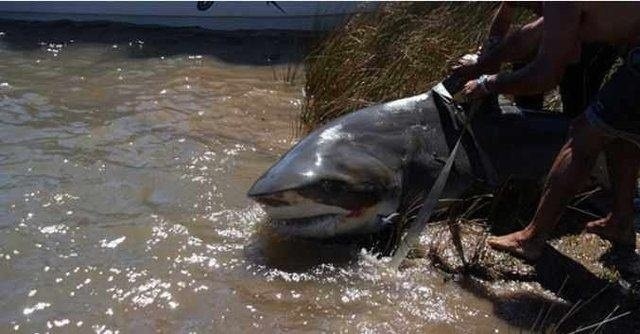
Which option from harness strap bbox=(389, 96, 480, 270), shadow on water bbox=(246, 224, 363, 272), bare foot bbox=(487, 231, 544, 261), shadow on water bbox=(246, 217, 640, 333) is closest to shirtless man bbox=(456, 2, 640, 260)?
bare foot bbox=(487, 231, 544, 261)

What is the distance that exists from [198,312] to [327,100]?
2580 mm

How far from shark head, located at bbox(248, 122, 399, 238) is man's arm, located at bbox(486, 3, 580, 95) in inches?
32.2

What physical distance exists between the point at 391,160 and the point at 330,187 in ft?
1.39

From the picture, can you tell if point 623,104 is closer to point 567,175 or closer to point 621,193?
point 567,175

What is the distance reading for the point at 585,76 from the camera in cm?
437

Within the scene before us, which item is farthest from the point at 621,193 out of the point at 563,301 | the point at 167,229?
the point at 167,229

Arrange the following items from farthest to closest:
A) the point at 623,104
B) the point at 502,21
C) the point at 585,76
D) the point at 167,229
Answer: the point at 502,21 < the point at 585,76 < the point at 167,229 < the point at 623,104

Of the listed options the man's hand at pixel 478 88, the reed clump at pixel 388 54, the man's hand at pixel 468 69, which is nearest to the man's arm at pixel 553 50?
the man's hand at pixel 478 88

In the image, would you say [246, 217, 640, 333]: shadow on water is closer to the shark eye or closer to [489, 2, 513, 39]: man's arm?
the shark eye

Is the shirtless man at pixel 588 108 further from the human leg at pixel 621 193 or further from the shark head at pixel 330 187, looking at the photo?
the shark head at pixel 330 187

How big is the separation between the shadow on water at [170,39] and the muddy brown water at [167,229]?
72 cm

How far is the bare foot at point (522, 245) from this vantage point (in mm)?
3656

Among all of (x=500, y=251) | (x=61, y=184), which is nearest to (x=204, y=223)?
(x=61, y=184)

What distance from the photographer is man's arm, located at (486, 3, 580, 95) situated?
331cm
